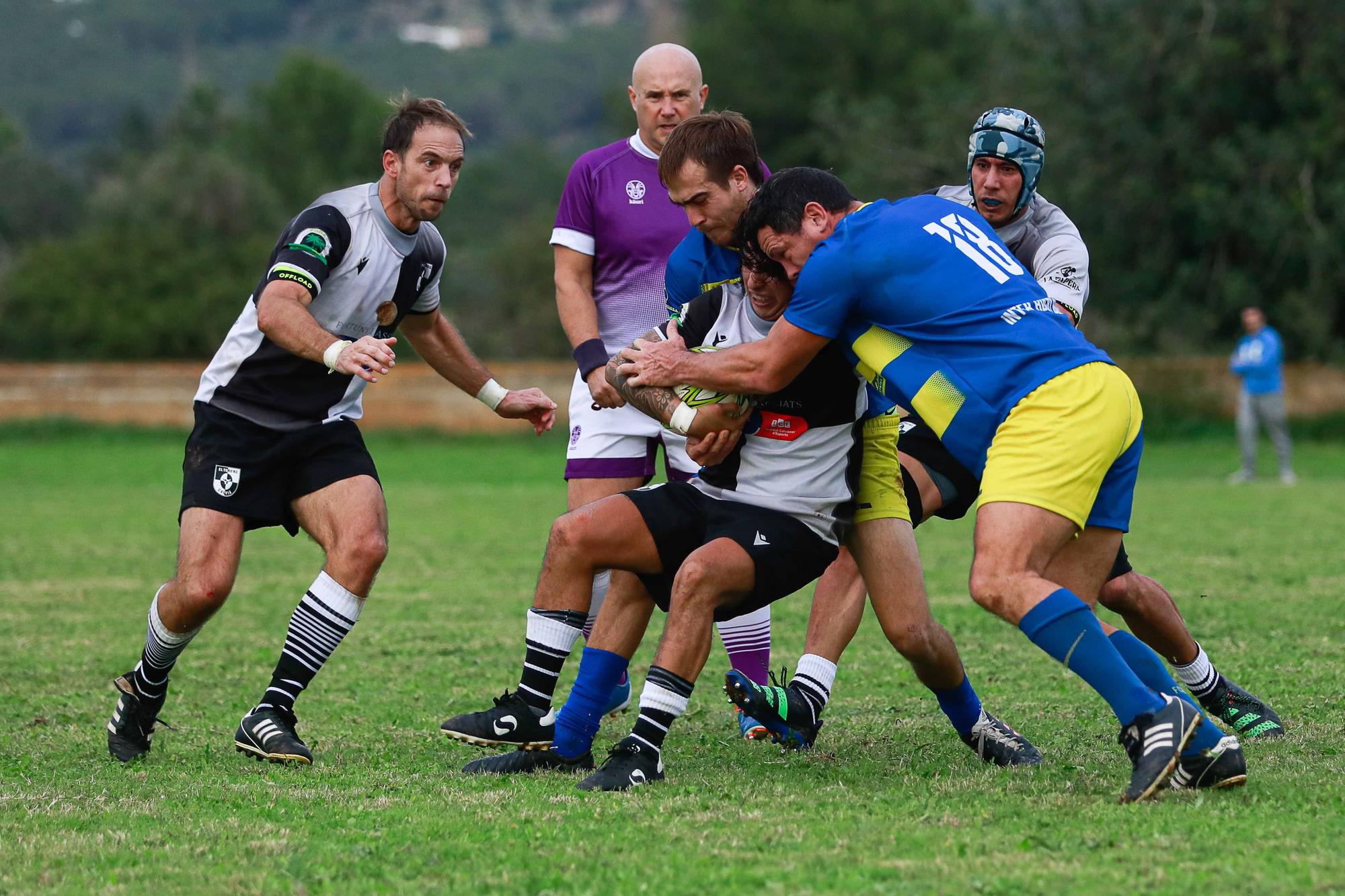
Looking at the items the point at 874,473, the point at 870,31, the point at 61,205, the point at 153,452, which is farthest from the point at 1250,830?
the point at 61,205

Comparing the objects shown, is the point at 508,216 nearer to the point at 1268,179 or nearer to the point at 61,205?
the point at 61,205

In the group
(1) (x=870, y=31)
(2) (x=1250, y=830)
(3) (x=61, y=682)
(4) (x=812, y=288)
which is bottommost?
(3) (x=61, y=682)

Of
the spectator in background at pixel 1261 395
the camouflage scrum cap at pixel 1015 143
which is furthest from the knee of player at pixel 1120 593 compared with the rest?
the spectator in background at pixel 1261 395

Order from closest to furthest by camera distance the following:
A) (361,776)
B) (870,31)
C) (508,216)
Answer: (361,776) < (870,31) < (508,216)

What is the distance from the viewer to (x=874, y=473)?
203 inches

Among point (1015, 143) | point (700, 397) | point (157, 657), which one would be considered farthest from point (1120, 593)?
point (157, 657)

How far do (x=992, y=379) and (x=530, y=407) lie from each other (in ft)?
7.32

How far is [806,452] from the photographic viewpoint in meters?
4.95

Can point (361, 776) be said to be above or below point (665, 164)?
below

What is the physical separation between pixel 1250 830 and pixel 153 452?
24.1m

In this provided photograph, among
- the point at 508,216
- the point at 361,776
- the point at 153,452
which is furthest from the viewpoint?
the point at 508,216

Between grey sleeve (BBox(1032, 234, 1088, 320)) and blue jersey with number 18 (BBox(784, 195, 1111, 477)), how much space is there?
806 mm

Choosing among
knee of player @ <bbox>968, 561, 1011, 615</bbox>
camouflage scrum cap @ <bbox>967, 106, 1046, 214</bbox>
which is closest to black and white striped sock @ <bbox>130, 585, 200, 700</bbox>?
knee of player @ <bbox>968, 561, 1011, 615</bbox>

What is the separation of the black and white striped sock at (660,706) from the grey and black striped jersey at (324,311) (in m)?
1.79
